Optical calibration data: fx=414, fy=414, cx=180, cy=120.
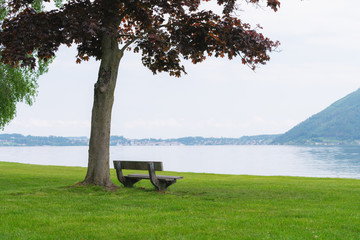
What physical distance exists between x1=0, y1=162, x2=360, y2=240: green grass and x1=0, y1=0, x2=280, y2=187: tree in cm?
229

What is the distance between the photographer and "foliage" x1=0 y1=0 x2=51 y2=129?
24141mm

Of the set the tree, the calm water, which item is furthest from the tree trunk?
the calm water

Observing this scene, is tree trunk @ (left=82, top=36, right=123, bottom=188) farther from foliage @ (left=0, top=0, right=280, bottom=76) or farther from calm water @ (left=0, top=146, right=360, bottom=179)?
calm water @ (left=0, top=146, right=360, bottom=179)

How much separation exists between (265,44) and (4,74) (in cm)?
1666

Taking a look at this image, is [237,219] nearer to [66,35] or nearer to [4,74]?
[66,35]

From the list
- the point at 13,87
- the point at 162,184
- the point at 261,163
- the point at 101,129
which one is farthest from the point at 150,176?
the point at 261,163

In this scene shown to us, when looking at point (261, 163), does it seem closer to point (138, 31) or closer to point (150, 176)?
point (138, 31)

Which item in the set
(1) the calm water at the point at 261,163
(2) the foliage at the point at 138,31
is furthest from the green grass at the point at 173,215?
(1) the calm water at the point at 261,163

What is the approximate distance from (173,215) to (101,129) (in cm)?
587

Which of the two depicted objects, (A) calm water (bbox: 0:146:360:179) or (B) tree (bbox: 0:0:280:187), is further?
(A) calm water (bbox: 0:146:360:179)

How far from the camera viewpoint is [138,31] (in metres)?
16.2

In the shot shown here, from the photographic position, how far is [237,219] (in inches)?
326

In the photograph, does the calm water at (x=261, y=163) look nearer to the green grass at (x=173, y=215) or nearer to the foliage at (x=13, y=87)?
the foliage at (x=13, y=87)

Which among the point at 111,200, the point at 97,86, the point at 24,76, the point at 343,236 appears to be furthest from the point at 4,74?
the point at 343,236
